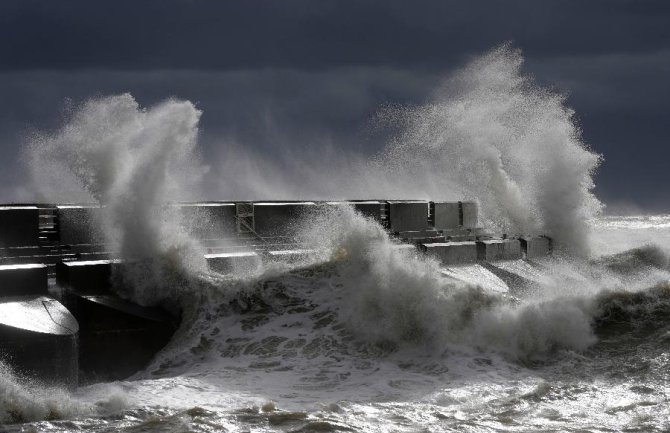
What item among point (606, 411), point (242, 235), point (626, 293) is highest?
point (242, 235)

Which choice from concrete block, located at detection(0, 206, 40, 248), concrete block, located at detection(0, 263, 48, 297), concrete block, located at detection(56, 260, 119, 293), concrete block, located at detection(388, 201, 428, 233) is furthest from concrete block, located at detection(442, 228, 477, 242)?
concrete block, located at detection(0, 263, 48, 297)

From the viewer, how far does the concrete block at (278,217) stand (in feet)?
36.4

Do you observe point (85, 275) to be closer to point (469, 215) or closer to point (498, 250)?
point (498, 250)

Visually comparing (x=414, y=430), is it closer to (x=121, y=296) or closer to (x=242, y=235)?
(x=121, y=296)

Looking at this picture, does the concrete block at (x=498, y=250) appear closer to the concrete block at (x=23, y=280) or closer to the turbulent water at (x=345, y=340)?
the turbulent water at (x=345, y=340)

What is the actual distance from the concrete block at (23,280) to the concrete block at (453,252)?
198 inches

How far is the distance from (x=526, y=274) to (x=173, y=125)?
17.3ft

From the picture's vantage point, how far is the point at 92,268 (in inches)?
340

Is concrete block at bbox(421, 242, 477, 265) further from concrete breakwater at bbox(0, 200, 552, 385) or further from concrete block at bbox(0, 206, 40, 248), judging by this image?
concrete block at bbox(0, 206, 40, 248)

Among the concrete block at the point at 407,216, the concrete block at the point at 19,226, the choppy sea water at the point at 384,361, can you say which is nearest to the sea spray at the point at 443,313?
the choppy sea water at the point at 384,361

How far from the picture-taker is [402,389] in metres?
7.44

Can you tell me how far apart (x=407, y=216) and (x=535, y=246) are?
2655 millimetres

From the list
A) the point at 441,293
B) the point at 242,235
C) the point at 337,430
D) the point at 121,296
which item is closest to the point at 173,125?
the point at 242,235

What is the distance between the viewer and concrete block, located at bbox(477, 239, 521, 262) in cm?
1266
